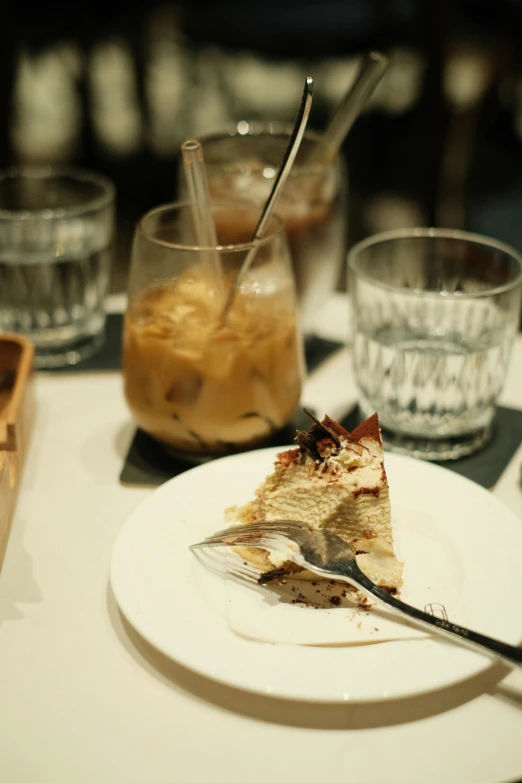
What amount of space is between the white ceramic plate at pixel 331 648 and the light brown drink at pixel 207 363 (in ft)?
0.17

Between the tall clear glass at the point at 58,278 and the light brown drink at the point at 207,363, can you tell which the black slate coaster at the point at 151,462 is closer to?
the light brown drink at the point at 207,363

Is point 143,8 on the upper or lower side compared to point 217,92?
upper

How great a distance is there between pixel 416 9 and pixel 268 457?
8.37 ft

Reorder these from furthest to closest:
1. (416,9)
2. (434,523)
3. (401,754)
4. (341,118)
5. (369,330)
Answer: (416,9) < (341,118) < (369,330) < (434,523) < (401,754)

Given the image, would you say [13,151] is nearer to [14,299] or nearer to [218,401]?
[14,299]

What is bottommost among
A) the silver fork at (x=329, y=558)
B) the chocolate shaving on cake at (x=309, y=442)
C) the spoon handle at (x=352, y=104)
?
the silver fork at (x=329, y=558)

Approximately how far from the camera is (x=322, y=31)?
262 centimetres

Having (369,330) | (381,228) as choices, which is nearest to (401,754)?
(369,330)

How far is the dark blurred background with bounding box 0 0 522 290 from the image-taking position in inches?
106

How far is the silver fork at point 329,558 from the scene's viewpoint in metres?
0.59

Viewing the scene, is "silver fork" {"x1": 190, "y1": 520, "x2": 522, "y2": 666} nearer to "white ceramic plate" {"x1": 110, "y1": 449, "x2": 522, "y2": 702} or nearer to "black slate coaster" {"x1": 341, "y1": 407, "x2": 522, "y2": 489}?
"white ceramic plate" {"x1": 110, "y1": 449, "x2": 522, "y2": 702}

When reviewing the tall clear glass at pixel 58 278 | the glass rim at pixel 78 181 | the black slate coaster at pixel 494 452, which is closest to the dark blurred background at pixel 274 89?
the glass rim at pixel 78 181

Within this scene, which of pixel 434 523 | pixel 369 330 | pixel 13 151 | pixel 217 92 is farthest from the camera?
pixel 217 92

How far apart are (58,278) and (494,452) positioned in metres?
0.60
